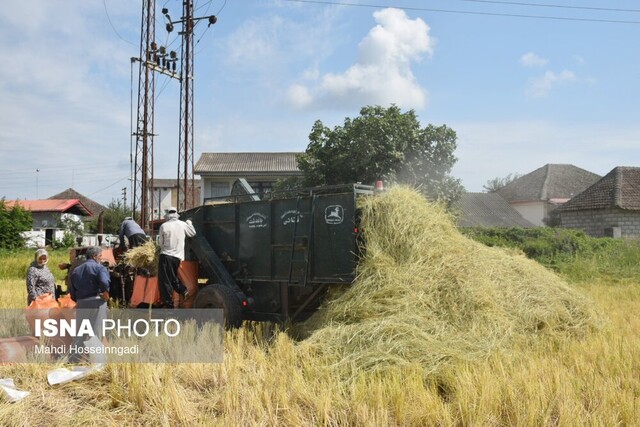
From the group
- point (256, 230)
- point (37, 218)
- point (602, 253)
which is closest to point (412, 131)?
point (602, 253)

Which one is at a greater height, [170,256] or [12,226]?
[12,226]

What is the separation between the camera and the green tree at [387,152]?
19.0 metres

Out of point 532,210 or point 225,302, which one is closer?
point 225,302

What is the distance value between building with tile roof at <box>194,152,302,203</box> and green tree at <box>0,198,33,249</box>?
34.1 ft

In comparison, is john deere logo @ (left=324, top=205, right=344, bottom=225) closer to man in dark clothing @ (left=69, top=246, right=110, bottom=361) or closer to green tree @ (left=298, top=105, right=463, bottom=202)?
man in dark clothing @ (left=69, top=246, right=110, bottom=361)

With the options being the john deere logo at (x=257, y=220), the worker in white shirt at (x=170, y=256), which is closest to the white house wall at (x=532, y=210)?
the john deere logo at (x=257, y=220)

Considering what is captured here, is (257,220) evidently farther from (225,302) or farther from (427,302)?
(427,302)

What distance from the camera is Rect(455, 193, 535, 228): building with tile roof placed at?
41000 mm

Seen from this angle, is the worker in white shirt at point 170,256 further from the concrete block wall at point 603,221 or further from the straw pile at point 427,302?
the concrete block wall at point 603,221

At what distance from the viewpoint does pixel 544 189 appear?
4534 cm

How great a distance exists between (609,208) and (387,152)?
54.7 feet

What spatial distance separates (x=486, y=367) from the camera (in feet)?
17.7

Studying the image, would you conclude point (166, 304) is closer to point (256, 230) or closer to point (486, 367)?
point (256, 230)

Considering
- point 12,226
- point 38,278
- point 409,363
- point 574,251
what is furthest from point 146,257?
point 12,226
